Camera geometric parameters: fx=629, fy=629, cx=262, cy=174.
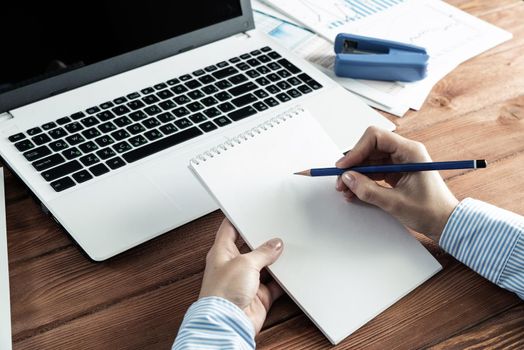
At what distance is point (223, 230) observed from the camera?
0.71 m

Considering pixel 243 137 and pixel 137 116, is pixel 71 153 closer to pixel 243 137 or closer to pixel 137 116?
pixel 137 116

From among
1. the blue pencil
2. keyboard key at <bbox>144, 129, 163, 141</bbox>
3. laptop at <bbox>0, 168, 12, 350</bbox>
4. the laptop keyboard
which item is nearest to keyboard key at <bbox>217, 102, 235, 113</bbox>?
the laptop keyboard

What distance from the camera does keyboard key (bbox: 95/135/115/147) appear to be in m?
0.84

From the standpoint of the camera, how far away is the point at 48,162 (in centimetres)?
81

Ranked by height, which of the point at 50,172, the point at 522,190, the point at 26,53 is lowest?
the point at 522,190

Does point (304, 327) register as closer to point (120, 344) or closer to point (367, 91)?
point (120, 344)

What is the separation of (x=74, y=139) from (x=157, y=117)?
117 millimetres

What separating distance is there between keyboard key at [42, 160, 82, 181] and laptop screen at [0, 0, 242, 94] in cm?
16

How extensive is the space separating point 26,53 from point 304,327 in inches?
20.9

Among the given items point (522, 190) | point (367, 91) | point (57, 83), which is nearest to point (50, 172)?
point (57, 83)

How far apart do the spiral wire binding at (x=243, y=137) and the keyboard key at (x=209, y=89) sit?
0.57 ft

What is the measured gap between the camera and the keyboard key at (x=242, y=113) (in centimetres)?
90

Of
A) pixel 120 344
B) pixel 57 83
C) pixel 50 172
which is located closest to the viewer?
pixel 120 344

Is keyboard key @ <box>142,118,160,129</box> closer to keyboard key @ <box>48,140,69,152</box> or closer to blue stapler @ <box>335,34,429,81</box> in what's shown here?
keyboard key @ <box>48,140,69,152</box>
